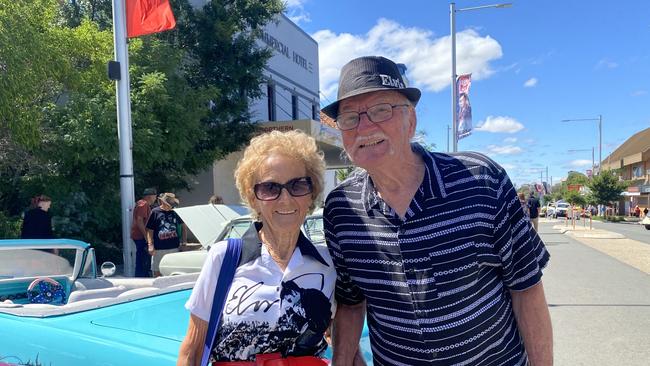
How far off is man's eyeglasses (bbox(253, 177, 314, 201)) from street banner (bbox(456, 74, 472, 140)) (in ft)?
39.8

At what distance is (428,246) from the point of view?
159cm

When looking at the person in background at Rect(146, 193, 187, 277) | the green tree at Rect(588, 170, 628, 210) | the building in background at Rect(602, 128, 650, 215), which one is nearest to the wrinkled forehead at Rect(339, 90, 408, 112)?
the person in background at Rect(146, 193, 187, 277)

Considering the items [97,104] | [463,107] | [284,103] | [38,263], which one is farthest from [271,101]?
[38,263]

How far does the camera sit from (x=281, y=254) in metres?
1.79

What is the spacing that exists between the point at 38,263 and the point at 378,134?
312cm

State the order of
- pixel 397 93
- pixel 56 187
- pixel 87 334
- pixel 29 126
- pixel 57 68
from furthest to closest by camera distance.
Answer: pixel 56 187 → pixel 57 68 → pixel 29 126 → pixel 87 334 → pixel 397 93

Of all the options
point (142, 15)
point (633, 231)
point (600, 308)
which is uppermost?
point (142, 15)

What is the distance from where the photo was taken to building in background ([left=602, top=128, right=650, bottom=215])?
4872 centimetres

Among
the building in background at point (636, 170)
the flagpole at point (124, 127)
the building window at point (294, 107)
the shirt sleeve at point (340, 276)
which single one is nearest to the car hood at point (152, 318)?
the shirt sleeve at point (340, 276)

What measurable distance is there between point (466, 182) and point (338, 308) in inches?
26.5

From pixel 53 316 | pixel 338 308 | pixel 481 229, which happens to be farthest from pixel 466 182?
pixel 53 316

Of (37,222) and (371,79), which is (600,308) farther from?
(37,222)

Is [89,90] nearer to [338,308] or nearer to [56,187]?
[56,187]

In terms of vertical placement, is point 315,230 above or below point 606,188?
above
